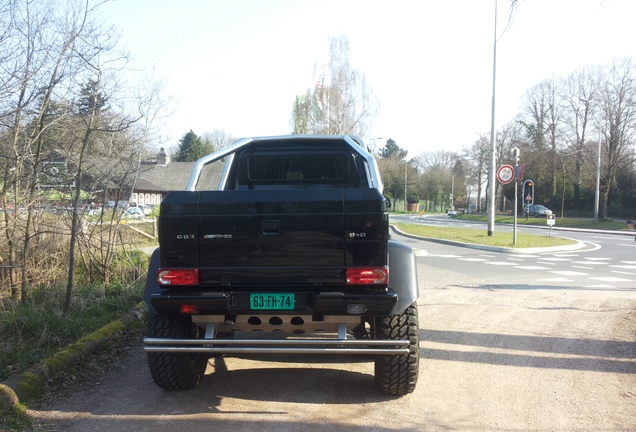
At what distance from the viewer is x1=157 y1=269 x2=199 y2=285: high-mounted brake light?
3850 mm

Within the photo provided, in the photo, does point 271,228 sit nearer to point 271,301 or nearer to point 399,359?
point 271,301

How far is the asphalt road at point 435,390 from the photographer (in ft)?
12.9

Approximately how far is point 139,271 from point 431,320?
4.94 meters

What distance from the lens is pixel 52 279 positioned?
7594 mm

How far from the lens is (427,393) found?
14.9ft

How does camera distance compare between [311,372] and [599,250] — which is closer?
[311,372]

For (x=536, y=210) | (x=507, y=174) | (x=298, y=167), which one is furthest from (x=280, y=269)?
(x=536, y=210)

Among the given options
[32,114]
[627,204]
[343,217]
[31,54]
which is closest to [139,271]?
[32,114]

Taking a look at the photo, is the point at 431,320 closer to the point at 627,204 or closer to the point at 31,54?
the point at 31,54

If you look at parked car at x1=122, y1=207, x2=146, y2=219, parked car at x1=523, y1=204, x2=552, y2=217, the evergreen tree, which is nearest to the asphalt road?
parked car at x1=122, y1=207, x2=146, y2=219

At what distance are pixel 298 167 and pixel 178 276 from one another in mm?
2371

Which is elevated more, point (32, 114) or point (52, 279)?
Result: point (32, 114)

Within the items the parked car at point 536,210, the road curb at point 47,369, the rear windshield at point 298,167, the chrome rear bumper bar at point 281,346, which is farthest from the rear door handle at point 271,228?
the parked car at point 536,210

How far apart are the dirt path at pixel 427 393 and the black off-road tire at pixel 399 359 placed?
15 cm
